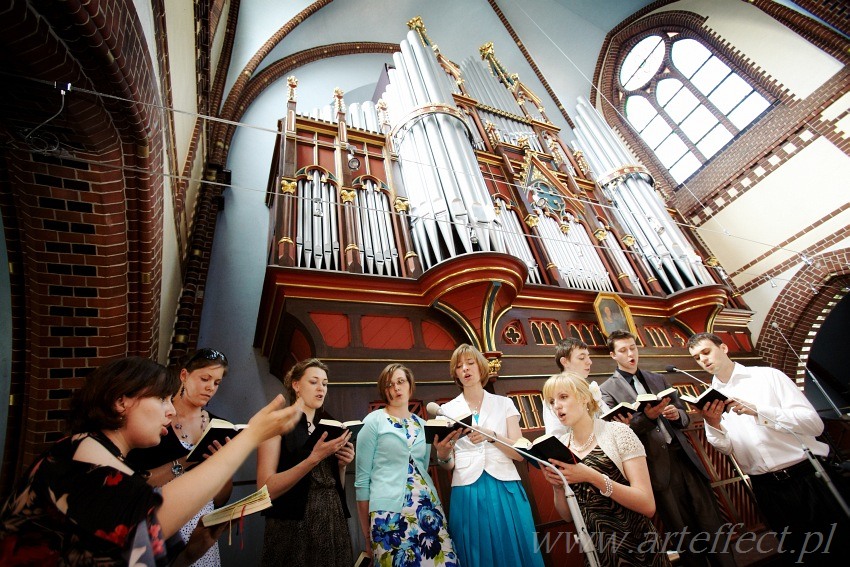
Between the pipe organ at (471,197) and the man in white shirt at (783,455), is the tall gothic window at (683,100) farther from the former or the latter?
the man in white shirt at (783,455)

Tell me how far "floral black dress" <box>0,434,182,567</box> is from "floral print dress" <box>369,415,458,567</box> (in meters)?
1.20

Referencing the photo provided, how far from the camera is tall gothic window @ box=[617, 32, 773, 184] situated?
827 cm

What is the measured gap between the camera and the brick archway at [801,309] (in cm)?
646

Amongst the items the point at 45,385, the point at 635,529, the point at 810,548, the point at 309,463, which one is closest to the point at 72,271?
the point at 45,385

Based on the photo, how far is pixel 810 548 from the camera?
2.38 m

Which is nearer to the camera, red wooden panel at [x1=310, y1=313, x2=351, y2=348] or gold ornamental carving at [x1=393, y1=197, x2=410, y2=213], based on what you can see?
red wooden panel at [x1=310, y1=313, x2=351, y2=348]

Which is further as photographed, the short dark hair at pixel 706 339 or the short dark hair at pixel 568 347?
the short dark hair at pixel 568 347

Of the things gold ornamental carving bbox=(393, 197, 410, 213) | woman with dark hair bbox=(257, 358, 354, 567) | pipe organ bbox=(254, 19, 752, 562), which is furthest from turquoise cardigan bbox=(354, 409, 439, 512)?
gold ornamental carving bbox=(393, 197, 410, 213)

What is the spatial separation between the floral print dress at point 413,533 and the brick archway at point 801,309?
22.3 feet

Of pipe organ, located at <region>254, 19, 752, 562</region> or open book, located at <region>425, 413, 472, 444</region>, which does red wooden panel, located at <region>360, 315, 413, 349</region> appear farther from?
open book, located at <region>425, 413, 472, 444</region>

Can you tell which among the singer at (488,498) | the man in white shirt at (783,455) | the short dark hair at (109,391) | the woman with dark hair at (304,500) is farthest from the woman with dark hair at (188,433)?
the man in white shirt at (783,455)

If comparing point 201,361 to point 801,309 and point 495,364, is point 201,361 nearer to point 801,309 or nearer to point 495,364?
point 495,364

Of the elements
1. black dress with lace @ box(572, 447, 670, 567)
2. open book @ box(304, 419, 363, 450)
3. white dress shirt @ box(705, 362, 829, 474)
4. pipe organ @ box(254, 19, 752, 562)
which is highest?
pipe organ @ box(254, 19, 752, 562)

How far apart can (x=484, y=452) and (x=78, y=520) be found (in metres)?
1.84
